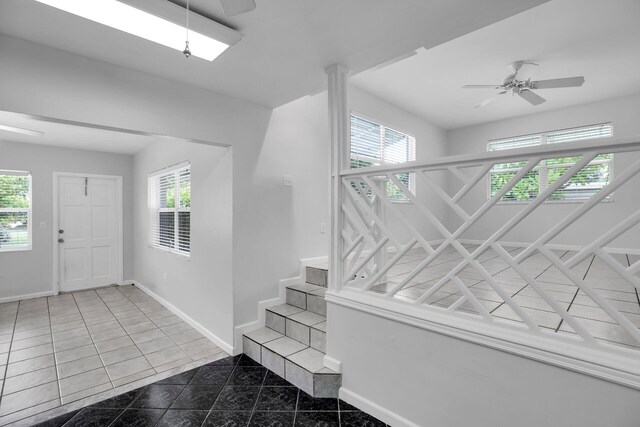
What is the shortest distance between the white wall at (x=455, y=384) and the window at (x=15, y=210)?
5.27 metres

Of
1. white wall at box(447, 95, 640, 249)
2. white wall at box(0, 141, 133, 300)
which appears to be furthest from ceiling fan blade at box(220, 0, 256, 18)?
white wall at box(447, 95, 640, 249)

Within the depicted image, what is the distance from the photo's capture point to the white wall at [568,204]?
444 centimetres

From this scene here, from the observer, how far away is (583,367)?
1.31 m

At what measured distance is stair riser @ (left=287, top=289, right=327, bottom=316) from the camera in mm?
2891

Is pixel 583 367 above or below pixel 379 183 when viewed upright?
below

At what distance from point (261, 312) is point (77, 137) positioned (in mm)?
3791

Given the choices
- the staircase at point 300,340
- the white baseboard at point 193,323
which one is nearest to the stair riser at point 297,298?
the staircase at point 300,340

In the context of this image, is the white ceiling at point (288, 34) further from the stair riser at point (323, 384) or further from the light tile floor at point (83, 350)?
the light tile floor at point (83, 350)

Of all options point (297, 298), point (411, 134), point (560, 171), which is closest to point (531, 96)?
point (411, 134)

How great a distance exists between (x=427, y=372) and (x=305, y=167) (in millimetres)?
2374

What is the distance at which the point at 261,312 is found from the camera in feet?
10.1

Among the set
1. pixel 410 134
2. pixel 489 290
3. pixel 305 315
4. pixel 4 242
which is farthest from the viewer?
pixel 410 134

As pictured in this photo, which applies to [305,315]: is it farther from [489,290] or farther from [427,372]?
[489,290]

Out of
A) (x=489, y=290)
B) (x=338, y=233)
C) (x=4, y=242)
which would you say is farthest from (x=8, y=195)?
(x=489, y=290)
